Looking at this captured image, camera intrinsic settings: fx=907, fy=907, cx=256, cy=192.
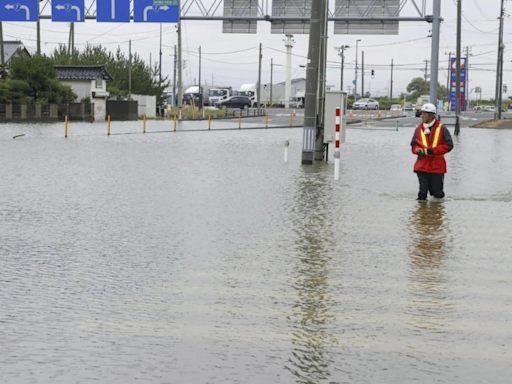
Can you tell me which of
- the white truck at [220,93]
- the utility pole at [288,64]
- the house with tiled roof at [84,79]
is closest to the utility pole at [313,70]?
the house with tiled roof at [84,79]

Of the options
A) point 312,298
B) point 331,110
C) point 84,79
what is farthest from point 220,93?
point 312,298

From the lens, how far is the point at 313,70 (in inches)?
909

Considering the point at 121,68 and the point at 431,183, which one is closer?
the point at 431,183

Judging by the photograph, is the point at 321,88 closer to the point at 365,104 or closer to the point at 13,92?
the point at 13,92

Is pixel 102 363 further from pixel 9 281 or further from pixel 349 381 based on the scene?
pixel 9 281

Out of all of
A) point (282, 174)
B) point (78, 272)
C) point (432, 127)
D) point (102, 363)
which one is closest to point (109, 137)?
point (282, 174)

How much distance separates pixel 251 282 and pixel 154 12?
43566 mm

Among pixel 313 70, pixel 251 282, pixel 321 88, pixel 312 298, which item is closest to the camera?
pixel 312 298

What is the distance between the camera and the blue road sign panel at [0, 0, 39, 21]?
163 ft

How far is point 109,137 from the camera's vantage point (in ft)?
112

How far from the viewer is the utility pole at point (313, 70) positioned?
22.9 m

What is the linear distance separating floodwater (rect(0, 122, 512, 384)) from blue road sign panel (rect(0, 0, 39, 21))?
3465 cm

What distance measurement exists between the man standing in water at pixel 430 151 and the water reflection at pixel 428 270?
3.44 ft

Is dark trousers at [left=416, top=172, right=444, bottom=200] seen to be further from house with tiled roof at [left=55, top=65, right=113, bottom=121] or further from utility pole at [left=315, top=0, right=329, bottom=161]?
house with tiled roof at [left=55, top=65, right=113, bottom=121]
